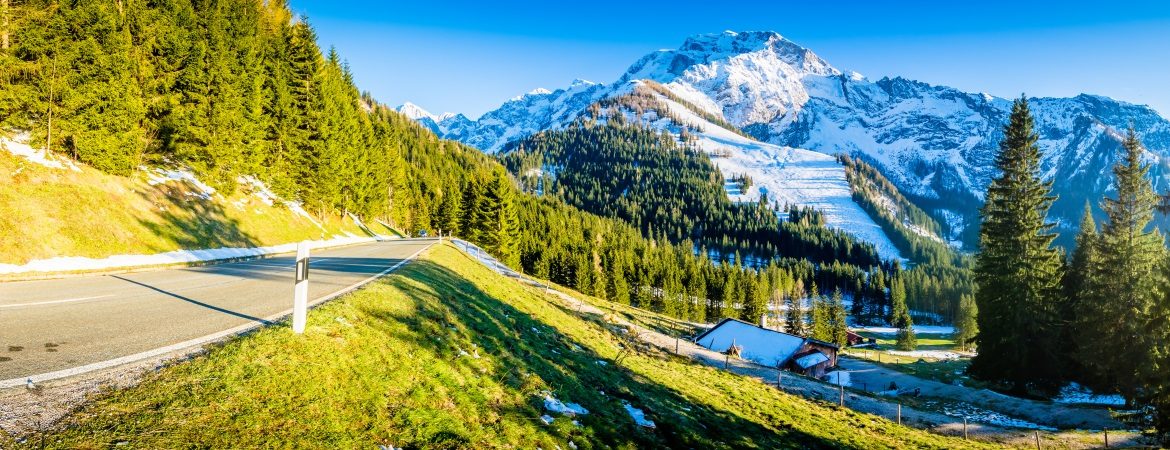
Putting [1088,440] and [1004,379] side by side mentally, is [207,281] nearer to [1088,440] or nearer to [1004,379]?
[1088,440]

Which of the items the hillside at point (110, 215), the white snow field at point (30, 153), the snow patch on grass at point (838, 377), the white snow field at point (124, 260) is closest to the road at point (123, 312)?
the white snow field at point (124, 260)

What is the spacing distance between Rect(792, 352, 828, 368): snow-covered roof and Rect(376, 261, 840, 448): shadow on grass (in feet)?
119

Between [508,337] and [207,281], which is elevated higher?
[207,281]

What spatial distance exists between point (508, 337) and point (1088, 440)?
2528 cm

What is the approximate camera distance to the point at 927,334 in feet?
422

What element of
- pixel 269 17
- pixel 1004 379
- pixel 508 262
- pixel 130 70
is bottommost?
pixel 1004 379

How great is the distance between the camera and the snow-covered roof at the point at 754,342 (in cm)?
4984

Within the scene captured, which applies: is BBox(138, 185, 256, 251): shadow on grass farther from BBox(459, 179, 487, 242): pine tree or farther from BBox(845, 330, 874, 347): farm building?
BBox(845, 330, 874, 347): farm building

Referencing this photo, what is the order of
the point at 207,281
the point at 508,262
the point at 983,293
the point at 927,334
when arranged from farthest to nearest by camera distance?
1. the point at 927,334
2. the point at 508,262
3. the point at 983,293
4. the point at 207,281

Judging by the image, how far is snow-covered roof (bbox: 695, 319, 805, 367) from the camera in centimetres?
4984

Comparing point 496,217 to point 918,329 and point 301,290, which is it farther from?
point 918,329

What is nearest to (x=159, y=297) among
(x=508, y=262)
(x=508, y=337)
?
(x=508, y=337)

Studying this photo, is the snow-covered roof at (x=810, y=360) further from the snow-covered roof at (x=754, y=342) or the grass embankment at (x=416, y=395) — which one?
the grass embankment at (x=416, y=395)

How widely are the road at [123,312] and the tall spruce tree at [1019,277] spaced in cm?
3803
